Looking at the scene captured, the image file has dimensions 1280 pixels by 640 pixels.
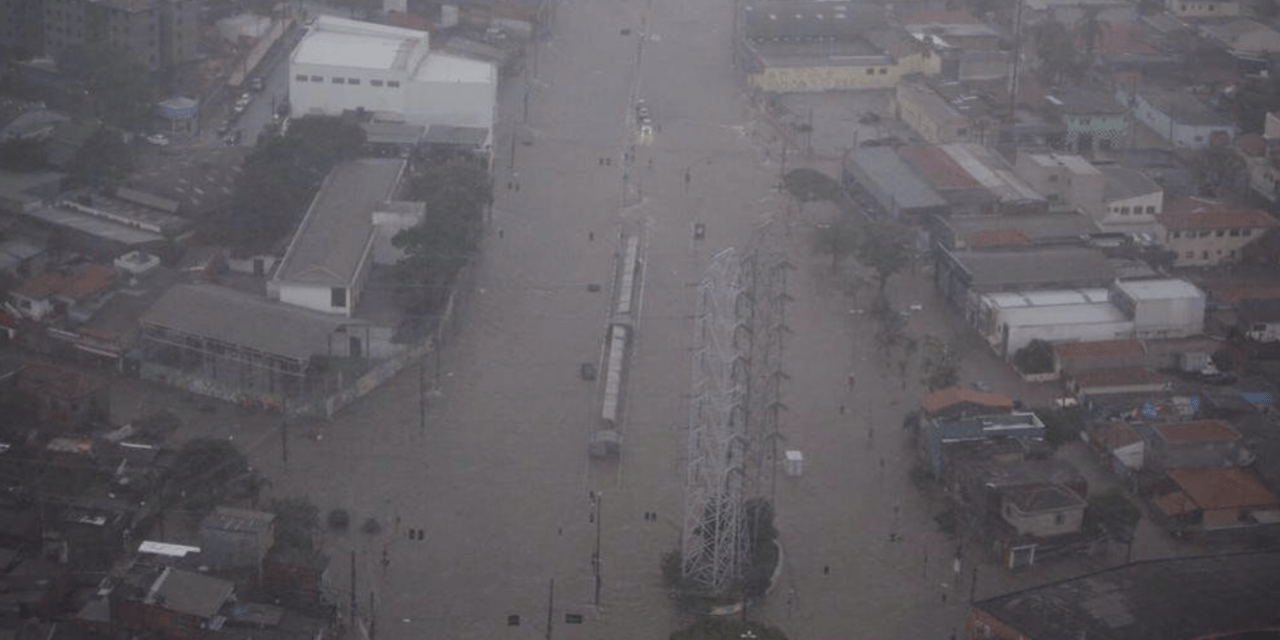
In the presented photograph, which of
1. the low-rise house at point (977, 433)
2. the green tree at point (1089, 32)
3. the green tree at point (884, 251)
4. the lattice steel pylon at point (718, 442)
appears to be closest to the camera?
the lattice steel pylon at point (718, 442)

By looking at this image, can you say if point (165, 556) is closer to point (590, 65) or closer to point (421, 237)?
point (421, 237)

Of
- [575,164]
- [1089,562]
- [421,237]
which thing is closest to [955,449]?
[1089,562]

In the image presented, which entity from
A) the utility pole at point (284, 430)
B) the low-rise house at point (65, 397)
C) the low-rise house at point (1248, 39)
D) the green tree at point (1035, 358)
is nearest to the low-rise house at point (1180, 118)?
the low-rise house at point (1248, 39)

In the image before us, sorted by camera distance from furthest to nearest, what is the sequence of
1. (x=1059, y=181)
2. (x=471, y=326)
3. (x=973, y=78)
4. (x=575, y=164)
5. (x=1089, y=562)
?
1. (x=973, y=78)
2. (x=575, y=164)
3. (x=1059, y=181)
4. (x=471, y=326)
5. (x=1089, y=562)

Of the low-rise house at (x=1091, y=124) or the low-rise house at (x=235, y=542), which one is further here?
the low-rise house at (x=1091, y=124)

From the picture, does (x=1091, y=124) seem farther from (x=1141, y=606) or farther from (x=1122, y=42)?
(x=1141, y=606)

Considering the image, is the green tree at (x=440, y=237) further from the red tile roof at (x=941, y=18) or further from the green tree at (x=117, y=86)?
the red tile roof at (x=941, y=18)
